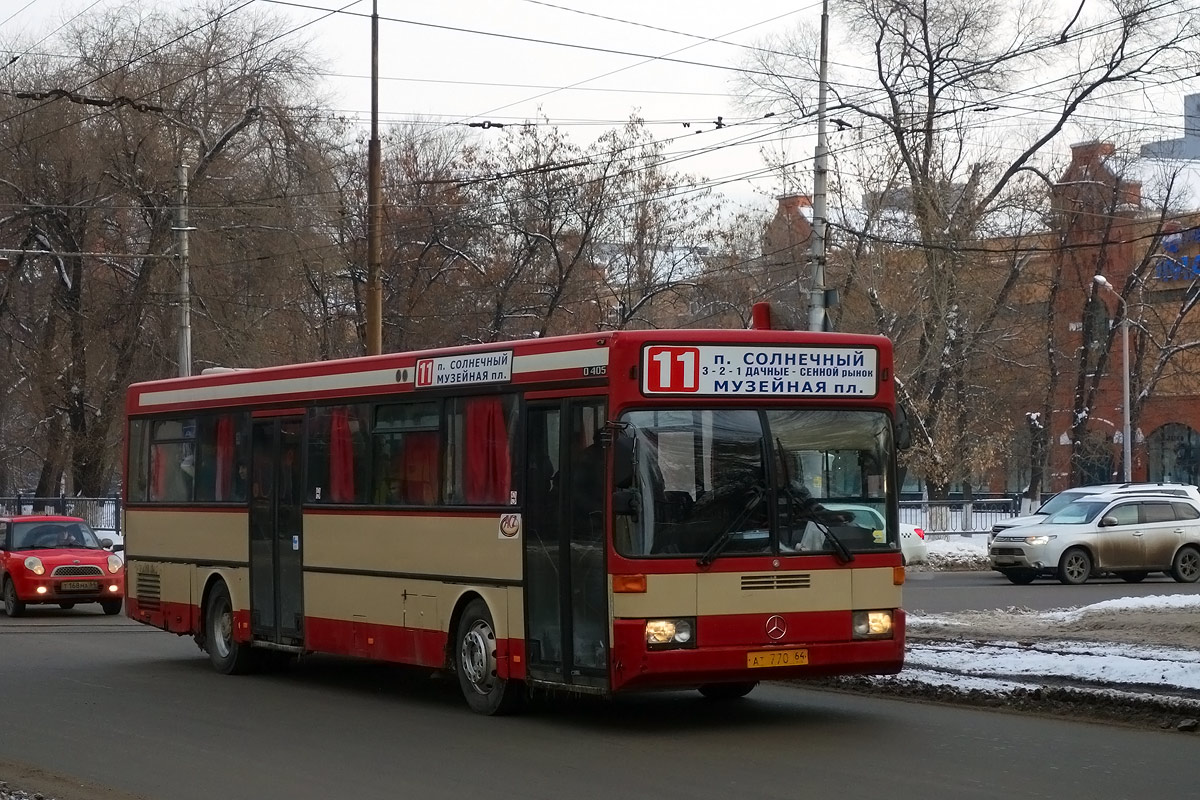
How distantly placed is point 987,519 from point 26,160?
25.6 meters

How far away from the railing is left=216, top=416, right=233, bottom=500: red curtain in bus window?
2691 centimetres

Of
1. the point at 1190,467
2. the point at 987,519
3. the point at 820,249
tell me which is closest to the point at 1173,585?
the point at 820,249

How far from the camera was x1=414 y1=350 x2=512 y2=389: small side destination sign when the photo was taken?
12.5 meters

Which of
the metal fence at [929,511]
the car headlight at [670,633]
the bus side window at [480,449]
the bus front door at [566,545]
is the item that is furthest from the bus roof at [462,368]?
the metal fence at [929,511]

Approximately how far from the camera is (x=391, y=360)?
45.5ft

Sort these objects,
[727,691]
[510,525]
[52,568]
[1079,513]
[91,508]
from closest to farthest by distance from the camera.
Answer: [510,525], [727,691], [52,568], [1079,513], [91,508]

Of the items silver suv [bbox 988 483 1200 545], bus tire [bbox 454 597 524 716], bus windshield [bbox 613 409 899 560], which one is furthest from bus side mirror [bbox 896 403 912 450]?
silver suv [bbox 988 483 1200 545]

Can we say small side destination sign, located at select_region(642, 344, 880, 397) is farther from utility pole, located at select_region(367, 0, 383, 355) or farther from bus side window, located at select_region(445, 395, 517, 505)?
utility pole, located at select_region(367, 0, 383, 355)

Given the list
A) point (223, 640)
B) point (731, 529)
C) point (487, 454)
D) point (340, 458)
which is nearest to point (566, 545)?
point (731, 529)

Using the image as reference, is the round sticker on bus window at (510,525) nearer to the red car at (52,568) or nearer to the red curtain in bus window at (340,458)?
the red curtain in bus window at (340,458)

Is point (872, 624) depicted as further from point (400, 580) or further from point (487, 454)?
point (400, 580)

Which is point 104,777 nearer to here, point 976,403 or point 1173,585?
point 1173,585

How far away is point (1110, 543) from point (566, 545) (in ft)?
64.8

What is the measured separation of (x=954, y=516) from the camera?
42.6 meters
